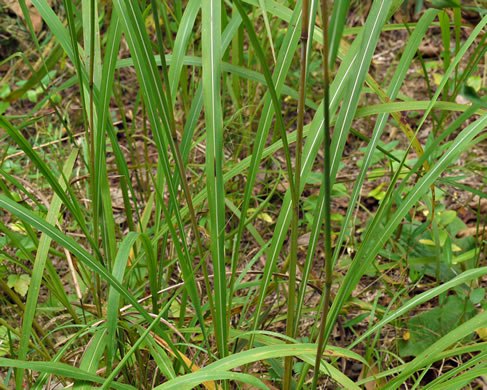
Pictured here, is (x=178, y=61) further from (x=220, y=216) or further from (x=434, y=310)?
(x=434, y=310)

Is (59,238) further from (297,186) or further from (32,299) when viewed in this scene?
(297,186)

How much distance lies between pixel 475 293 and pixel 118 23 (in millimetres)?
917

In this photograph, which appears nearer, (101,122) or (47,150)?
(101,122)

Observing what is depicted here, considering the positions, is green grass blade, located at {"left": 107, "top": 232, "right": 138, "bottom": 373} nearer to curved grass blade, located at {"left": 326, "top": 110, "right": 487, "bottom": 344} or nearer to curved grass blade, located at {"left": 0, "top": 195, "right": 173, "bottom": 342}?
curved grass blade, located at {"left": 0, "top": 195, "right": 173, "bottom": 342}

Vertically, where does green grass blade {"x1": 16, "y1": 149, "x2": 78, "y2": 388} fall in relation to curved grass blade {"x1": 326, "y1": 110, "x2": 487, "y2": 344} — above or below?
below

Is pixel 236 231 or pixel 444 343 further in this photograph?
pixel 236 231

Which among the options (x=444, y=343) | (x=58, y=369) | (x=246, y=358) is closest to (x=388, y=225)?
(x=444, y=343)

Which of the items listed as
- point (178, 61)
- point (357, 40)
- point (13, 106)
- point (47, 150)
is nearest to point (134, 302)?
point (178, 61)

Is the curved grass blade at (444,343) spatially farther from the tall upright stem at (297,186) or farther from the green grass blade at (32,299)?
the green grass blade at (32,299)

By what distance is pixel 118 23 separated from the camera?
114 cm

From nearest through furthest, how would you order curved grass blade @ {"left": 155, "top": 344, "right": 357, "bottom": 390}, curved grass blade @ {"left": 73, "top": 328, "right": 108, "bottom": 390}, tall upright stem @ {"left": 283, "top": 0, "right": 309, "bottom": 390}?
tall upright stem @ {"left": 283, "top": 0, "right": 309, "bottom": 390}
curved grass blade @ {"left": 155, "top": 344, "right": 357, "bottom": 390}
curved grass blade @ {"left": 73, "top": 328, "right": 108, "bottom": 390}

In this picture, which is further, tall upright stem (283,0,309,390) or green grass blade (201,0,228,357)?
green grass blade (201,0,228,357)

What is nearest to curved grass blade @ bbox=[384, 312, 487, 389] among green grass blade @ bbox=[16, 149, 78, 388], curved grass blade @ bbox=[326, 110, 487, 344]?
curved grass blade @ bbox=[326, 110, 487, 344]

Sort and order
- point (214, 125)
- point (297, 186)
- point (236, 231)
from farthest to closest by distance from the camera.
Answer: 1. point (236, 231)
2. point (214, 125)
3. point (297, 186)
